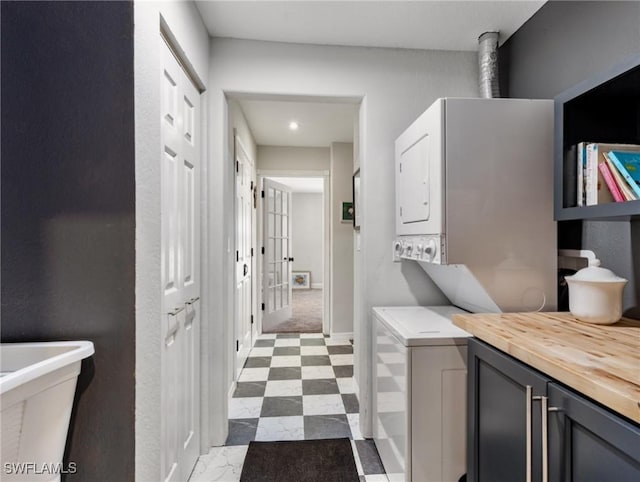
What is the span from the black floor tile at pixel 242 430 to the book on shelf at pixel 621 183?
2.26 meters

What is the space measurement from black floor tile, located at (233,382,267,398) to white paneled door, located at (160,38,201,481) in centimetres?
78

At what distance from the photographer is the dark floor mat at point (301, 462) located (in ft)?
5.47

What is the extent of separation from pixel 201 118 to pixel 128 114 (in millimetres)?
919

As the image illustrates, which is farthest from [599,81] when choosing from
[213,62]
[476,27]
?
[213,62]

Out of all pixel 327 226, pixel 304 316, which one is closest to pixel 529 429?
pixel 327 226

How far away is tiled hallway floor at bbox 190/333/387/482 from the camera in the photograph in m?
1.80

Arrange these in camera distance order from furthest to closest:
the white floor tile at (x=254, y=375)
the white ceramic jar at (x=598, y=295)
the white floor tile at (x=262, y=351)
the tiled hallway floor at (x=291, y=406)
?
the white floor tile at (x=262, y=351)
the white floor tile at (x=254, y=375)
the tiled hallway floor at (x=291, y=406)
the white ceramic jar at (x=598, y=295)

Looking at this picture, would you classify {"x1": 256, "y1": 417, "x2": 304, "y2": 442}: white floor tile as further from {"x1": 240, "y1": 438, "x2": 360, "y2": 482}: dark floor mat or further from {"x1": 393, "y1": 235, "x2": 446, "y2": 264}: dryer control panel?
{"x1": 393, "y1": 235, "x2": 446, "y2": 264}: dryer control panel

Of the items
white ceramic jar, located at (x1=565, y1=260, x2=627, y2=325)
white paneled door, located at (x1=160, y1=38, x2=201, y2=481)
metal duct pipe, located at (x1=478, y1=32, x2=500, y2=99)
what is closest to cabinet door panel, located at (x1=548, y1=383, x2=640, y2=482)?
white ceramic jar, located at (x1=565, y1=260, x2=627, y2=325)

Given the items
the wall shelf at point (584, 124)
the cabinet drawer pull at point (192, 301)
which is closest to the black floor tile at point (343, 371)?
the cabinet drawer pull at point (192, 301)

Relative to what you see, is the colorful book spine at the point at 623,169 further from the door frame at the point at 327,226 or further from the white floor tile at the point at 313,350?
the door frame at the point at 327,226

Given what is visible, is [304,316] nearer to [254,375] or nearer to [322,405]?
[254,375]

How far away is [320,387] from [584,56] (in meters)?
2.72

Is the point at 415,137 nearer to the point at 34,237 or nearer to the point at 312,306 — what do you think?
the point at 34,237
